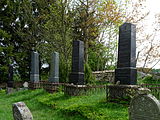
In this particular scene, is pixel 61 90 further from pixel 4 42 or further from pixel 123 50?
pixel 4 42

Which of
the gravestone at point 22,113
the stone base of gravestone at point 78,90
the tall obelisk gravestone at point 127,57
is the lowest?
the stone base of gravestone at point 78,90

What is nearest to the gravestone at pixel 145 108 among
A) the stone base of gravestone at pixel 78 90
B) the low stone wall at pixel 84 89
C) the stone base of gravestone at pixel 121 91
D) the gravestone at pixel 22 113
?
the gravestone at pixel 22 113

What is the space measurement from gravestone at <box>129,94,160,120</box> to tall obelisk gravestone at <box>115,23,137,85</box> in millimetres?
4360

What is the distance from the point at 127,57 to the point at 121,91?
1.41 m

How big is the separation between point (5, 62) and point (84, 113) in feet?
69.8

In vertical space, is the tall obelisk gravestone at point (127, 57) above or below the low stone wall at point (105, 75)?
above

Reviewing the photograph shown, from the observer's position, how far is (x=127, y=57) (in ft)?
29.3

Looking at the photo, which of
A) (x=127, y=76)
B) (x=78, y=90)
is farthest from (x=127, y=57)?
(x=78, y=90)

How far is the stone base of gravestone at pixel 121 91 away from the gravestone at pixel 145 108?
360cm

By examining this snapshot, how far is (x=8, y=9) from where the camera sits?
27.4m

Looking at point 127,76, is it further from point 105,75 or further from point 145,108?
point 105,75

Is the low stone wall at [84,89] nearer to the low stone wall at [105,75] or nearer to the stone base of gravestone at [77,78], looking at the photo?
the stone base of gravestone at [77,78]

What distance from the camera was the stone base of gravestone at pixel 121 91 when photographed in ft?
26.9

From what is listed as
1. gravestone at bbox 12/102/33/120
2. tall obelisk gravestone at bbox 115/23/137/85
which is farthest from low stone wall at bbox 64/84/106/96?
gravestone at bbox 12/102/33/120
